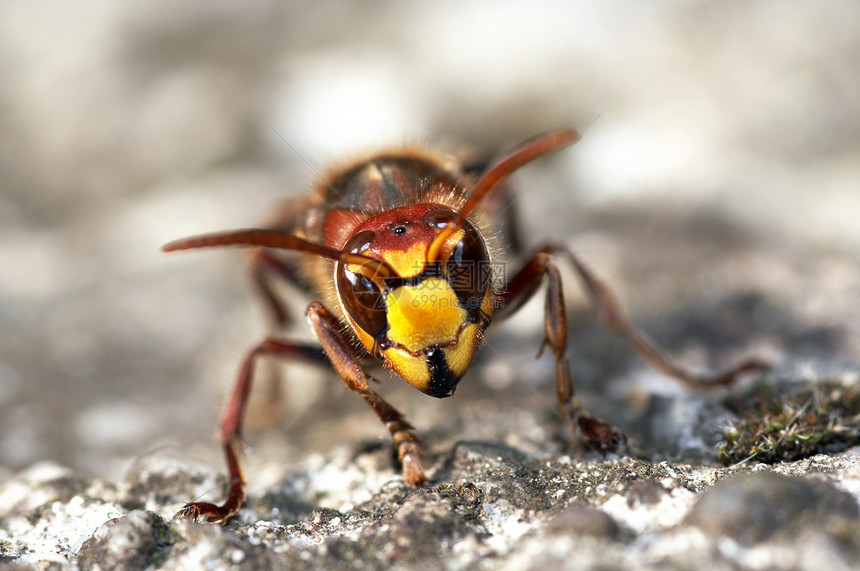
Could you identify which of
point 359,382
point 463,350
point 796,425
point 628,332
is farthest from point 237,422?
point 796,425

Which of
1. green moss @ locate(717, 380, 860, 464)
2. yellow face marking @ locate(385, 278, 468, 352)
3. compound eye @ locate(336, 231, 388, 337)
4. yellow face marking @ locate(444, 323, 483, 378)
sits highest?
compound eye @ locate(336, 231, 388, 337)

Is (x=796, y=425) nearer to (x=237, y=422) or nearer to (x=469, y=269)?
(x=469, y=269)

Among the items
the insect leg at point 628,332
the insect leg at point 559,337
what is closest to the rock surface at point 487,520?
the insect leg at point 559,337

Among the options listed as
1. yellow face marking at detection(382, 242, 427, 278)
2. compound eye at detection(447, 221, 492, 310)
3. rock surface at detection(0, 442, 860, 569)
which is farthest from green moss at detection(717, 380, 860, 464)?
yellow face marking at detection(382, 242, 427, 278)

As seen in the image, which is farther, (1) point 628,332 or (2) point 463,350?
(1) point 628,332

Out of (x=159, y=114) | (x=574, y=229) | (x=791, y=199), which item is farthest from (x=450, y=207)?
(x=159, y=114)

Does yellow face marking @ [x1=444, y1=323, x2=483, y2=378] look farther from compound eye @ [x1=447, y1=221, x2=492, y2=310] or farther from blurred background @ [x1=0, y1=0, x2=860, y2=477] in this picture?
blurred background @ [x1=0, y1=0, x2=860, y2=477]

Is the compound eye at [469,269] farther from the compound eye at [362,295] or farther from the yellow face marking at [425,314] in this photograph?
the compound eye at [362,295]
